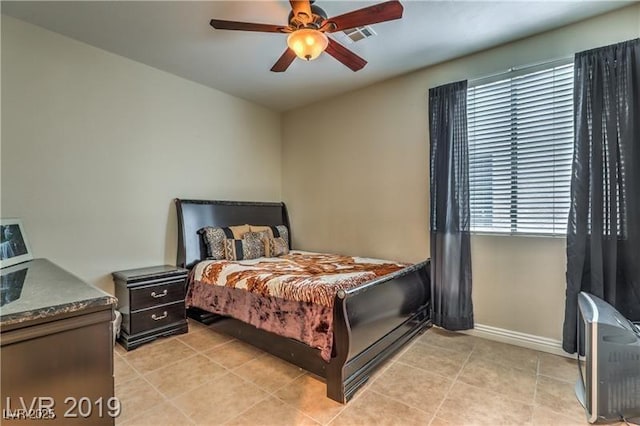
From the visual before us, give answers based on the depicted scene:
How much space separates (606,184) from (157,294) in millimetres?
3921

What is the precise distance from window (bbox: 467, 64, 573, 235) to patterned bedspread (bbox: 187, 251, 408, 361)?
1136mm

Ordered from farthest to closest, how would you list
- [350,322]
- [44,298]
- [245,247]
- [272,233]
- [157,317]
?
1. [272,233]
2. [245,247]
3. [157,317]
4. [350,322]
5. [44,298]

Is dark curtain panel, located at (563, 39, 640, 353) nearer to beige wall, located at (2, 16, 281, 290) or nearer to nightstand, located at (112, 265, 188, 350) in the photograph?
nightstand, located at (112, 265, 188, 350)

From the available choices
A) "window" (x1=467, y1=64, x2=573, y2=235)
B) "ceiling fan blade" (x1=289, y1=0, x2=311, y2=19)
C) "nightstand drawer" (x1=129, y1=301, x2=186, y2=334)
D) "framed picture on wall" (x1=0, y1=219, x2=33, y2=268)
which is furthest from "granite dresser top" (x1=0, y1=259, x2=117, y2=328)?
"window" (x1=467, y1=64, x2=573, y2=235)

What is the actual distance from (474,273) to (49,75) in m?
4.31

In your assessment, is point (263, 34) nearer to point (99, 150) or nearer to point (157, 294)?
point (99, 150)

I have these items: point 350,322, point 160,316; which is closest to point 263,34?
point 350,322

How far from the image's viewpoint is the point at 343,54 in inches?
93.0

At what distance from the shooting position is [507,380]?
2260 millimetres

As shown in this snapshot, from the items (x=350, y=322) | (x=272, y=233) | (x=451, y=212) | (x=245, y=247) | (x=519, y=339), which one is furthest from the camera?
(x=272, y=233)

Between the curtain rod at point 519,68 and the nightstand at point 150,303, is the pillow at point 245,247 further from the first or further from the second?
the curtain rod at point 519,68

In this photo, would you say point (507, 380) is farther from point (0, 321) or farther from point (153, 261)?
point (153, 261)

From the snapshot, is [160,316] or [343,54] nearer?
[343,54]

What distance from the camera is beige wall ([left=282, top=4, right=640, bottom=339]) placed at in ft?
8.86
